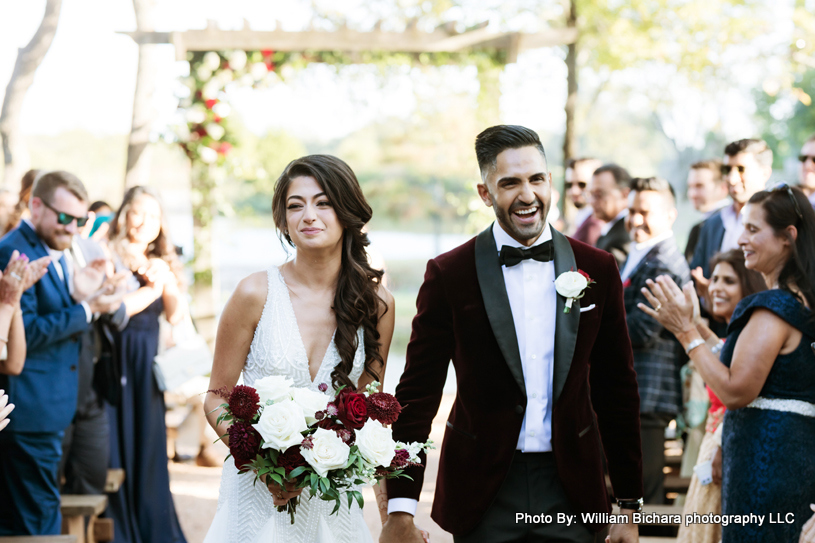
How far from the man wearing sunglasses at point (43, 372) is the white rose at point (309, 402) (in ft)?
7.77

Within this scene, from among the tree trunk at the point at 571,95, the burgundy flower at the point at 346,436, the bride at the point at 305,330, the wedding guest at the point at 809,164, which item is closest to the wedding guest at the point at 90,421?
the bride at the point at 305,330

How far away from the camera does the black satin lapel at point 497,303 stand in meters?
2.57

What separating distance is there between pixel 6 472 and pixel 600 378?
10.6ft

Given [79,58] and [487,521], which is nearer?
[487,521]

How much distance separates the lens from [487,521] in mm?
2600

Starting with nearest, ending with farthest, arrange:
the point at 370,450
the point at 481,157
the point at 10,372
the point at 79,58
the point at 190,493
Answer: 1. the point at 370,450
2. the point at 481,157
3. the point at 10,372
4. the point at 190,493
5. the point at 79,58

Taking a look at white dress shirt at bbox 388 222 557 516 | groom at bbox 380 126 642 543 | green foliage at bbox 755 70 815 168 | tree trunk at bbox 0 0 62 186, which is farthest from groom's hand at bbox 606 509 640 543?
green foliage at bbox 755 70 815 168

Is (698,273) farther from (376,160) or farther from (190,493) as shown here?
(376,160)

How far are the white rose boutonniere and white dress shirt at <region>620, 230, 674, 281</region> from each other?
285 centimetres

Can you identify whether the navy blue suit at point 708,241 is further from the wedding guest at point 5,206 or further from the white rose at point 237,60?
the wedding guest at point 5,206

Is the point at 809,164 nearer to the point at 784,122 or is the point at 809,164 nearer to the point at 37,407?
the point at 37,407

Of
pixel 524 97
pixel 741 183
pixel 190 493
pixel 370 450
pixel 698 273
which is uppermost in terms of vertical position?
pixel 524 97

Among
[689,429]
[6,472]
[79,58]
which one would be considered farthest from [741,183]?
[79,58]

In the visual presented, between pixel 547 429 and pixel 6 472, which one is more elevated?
pixel 547 429
